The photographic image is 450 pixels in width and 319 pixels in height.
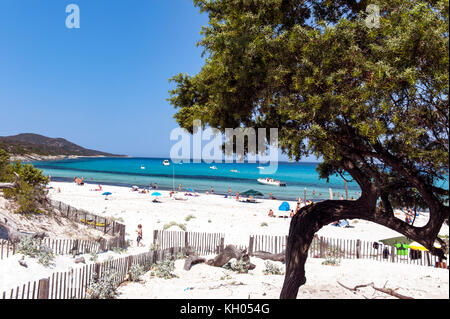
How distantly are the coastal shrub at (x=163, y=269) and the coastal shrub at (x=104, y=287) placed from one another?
76.2 inches

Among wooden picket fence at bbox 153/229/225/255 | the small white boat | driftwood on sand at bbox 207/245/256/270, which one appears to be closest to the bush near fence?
wooden picket fence at bbox 153/229/225/255

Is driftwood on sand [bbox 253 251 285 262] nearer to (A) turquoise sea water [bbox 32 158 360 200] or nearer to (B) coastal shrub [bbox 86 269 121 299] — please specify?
(B) coastal shrub [bbox 86 269 121 299]

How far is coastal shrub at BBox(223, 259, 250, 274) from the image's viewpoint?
37.9 ft

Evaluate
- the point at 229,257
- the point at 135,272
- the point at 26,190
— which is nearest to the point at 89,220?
the point at 26,190

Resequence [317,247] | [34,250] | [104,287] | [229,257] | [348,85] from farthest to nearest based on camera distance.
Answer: [317,247] < [229,257] < [34,250] < [104,287] < [348,85]

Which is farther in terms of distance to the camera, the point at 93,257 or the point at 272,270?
the point at 93,257

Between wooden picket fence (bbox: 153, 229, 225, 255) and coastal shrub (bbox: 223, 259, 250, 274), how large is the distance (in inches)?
92.1

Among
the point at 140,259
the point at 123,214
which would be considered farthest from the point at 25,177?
the point at 123,214

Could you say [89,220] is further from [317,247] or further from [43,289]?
[317,247]

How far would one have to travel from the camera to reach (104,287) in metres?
8.52

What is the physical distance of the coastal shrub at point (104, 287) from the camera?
8328 millimetres

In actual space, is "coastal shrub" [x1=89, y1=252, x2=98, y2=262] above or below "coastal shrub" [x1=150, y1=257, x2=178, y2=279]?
above

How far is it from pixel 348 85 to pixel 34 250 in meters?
11.5

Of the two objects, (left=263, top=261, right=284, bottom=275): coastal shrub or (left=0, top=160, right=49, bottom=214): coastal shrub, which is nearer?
(left=263, top=261, right=284, bottom=275): coastal shrub
